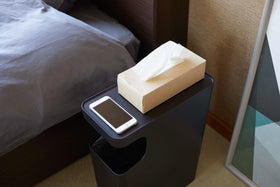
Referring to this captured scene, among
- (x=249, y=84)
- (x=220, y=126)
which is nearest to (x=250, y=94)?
(x=249, y=84)

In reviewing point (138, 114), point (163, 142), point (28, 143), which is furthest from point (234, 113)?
point (28, 143)

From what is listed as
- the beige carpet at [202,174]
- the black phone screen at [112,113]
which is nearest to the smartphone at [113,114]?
the black phone screen at [112,113]

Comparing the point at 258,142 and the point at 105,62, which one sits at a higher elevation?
the point at 105,62

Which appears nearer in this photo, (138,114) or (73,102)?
Answer: (138,114)

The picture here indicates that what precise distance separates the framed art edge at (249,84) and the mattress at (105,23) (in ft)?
1.61

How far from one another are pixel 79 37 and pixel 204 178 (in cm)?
79

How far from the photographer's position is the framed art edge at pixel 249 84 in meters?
1.03

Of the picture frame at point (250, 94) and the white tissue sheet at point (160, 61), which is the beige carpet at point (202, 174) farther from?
the white tissue sheet at point (160, 61)

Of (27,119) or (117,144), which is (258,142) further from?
(27,119)

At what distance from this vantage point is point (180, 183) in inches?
52.3

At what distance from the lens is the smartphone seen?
920 millimetres

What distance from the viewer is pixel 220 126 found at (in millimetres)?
1562

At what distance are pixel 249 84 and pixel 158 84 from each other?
41cm

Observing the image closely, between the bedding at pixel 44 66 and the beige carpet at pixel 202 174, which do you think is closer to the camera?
the bedding at pixel 44 66
